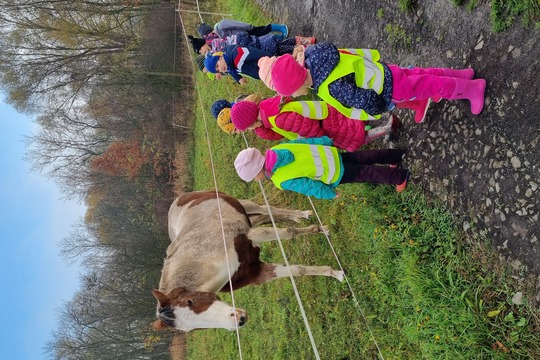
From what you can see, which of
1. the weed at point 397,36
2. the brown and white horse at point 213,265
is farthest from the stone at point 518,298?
the weed at point 397,36

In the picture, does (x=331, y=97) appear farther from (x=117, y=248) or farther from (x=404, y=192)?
(x=117, y=248)

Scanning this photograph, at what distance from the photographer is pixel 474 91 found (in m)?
3.46

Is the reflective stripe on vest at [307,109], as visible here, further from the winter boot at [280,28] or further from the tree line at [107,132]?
the tree line at [107,132]

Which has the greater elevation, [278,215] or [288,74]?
[288,74]

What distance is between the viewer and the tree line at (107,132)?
14516 mm

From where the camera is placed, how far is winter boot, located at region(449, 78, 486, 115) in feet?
11.3

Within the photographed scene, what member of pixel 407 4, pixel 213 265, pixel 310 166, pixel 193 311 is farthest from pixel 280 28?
pixel 193 311

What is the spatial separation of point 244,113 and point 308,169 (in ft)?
3.20

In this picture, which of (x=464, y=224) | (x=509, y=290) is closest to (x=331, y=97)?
(x=464, y=224)

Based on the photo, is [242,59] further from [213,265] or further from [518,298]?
[518,298]

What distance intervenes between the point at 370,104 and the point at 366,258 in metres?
2.42

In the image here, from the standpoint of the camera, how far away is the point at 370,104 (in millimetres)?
3301

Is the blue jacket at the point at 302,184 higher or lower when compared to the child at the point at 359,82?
lower

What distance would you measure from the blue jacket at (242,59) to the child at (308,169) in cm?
162
